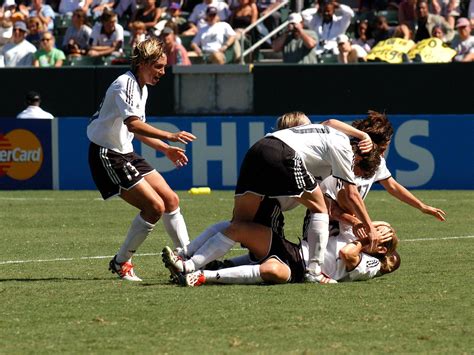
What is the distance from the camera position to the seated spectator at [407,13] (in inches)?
890

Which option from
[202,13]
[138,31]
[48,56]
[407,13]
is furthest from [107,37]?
[407,13]

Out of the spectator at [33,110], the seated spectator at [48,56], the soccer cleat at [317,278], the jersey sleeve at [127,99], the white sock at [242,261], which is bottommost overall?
the spectator at [33,110]

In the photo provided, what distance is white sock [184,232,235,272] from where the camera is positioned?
9.08 meters

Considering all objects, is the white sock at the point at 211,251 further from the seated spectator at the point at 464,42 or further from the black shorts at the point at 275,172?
the seated spectator at the point at 464,42

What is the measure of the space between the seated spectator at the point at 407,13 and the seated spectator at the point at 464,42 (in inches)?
41.8

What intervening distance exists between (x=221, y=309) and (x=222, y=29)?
1542cm

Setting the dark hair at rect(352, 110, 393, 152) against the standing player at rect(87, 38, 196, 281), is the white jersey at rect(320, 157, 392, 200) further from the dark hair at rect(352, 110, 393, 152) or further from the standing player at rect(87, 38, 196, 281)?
the standing player at rect(87, 38, 196, 281)

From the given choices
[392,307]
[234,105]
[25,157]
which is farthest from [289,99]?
[392,307]

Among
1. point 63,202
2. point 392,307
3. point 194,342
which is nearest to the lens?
point 194,342

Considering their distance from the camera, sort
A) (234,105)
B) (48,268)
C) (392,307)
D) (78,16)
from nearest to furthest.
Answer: (392,307)
(48,268)
(234,105)
(78,16)

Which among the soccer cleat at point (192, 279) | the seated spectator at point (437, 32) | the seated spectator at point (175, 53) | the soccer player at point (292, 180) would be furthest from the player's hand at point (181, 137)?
the seated spectator at point (437, 32)

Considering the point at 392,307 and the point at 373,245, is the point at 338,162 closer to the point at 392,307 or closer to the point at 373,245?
the point at 373,245

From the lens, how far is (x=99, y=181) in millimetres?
9750

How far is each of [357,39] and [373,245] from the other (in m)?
13.7
